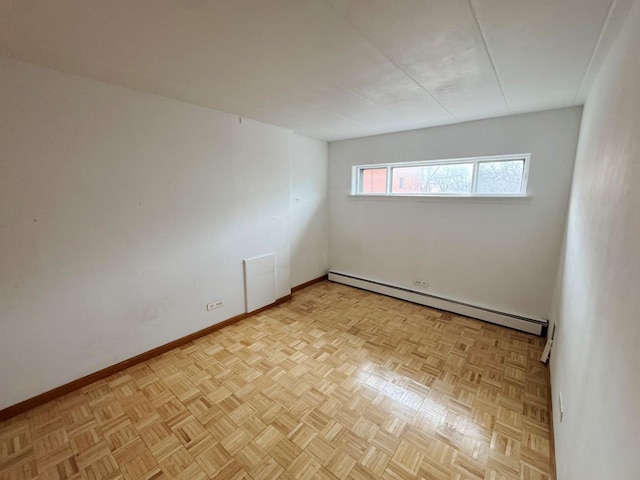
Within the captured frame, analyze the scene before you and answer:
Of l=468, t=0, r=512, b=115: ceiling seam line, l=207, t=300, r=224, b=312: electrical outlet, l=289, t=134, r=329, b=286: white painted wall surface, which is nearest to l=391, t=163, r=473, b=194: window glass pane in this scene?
l=468, t=0, r=512, b=115: ceiling seam line

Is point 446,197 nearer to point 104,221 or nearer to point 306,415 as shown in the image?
point 306,415

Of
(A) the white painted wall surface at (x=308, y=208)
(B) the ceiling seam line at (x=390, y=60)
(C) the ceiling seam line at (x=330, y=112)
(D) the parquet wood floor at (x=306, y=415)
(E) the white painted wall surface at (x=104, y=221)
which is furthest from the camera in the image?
(A) the white painted wall surface at (x=308, y=208)

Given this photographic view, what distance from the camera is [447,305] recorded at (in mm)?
3523

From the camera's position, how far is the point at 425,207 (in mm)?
3631

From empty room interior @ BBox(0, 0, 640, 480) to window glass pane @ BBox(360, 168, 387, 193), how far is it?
20.7 inches

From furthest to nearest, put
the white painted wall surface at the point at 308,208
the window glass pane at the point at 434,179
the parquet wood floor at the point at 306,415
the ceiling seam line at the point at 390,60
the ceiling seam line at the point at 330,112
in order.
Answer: the white painted wall surface at the point at 308,208
the window glass pane at the point at 434,179
the ceiling seam line at the point at 330,112
the parquet wood floor at the point at 306,415
the ceiling seam line at the point at 390,60

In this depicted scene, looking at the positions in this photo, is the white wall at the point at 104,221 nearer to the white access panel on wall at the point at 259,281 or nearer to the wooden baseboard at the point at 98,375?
the wooden baseboard at the point at 98,375

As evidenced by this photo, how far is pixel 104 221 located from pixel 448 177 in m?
3.69

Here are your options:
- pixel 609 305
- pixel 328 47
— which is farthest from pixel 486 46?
pixel 609 305

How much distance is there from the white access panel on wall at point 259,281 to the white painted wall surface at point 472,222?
1.47m

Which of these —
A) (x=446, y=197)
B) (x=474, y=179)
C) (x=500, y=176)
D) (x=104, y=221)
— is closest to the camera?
(x=104, y=221)

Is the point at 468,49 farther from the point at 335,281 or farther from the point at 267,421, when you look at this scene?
the point at 335,281

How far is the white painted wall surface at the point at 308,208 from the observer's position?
4055 millimetres

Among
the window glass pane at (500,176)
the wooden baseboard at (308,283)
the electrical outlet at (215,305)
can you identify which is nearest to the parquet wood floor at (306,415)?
the electrical outlet at (215,305)
